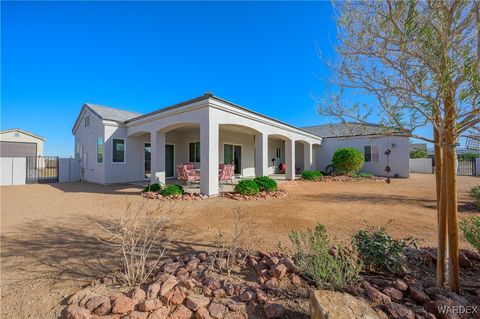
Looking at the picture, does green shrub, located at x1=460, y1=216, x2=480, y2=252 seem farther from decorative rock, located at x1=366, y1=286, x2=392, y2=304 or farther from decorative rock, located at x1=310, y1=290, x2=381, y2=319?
decorative rock, located at x1=310, y1=290, x2=381, y2=319

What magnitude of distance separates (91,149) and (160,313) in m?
14.8

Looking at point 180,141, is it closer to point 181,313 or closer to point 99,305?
point 99,305

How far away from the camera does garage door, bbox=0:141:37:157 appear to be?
23542mm

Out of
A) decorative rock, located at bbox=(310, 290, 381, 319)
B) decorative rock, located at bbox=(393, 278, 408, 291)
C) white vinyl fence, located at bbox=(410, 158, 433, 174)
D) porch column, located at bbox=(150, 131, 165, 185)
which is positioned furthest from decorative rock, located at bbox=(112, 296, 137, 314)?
white vinyl fence, located at bbox=(410, 158, 433, 174)

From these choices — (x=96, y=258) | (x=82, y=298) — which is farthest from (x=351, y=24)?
(x=96, y=258)

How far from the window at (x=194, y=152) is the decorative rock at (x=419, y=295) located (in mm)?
12847

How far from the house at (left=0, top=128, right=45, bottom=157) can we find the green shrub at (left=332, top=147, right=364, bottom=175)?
34626mm

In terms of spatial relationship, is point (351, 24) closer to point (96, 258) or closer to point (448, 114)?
point (448, 114)

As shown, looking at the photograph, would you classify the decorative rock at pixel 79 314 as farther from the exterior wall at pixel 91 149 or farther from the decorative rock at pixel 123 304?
the exterior wall at pixel 91 149

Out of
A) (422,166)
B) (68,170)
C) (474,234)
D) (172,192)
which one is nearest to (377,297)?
(474,234)

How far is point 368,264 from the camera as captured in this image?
2.56 meters

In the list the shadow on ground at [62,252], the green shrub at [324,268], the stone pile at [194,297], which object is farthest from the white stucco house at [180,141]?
the green shrub at [324,268]

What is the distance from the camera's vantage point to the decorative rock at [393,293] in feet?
6.40

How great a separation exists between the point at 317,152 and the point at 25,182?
22.6 metres
